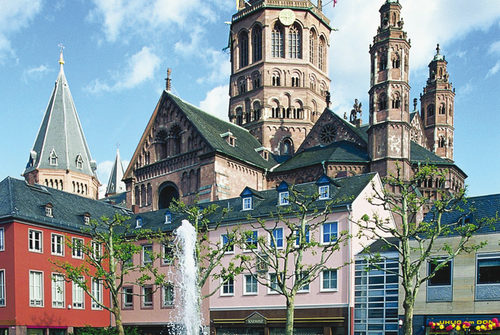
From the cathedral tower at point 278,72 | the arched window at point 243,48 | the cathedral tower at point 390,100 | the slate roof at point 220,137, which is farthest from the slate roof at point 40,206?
the arched window at point 243,48

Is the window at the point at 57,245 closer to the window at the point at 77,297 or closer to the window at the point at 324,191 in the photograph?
the window at the point at 77,297

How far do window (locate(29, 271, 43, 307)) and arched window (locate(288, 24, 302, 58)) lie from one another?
46542mm

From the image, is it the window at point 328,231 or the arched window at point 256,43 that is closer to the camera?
the window at point 328,231

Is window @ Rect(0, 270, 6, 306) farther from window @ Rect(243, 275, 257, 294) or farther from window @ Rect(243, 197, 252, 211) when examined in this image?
window @ Rect(243, 197, 252, 211)

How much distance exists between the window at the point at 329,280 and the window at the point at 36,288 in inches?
775

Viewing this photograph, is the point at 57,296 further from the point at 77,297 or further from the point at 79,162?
the point at 79,162

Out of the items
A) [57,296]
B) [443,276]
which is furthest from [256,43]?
[443,276]

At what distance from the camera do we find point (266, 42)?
76812 mm

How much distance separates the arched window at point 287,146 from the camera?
74.2m

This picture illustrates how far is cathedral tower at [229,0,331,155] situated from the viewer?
7494 centimetres

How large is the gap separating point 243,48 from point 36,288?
48159 millimetres

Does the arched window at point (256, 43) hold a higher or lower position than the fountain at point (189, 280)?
higher

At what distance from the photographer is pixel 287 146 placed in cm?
7462

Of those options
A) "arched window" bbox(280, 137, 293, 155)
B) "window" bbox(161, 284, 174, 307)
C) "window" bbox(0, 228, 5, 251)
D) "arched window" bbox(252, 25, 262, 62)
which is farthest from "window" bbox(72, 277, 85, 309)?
"arched window" bbox(252, 25, 262, 62)
